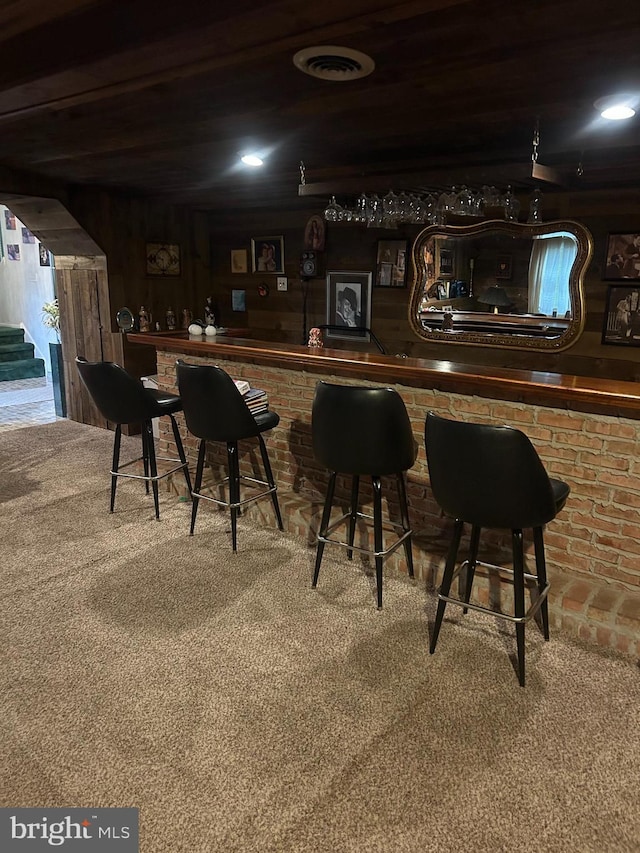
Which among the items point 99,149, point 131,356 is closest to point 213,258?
point 131,356

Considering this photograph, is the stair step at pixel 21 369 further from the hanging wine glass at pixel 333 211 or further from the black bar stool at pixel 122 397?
the hanging wine glass at pixel 333 211

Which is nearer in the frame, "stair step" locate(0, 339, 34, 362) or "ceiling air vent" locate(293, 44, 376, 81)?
"ceiling air vent" locate(293, 44, 376, 81)

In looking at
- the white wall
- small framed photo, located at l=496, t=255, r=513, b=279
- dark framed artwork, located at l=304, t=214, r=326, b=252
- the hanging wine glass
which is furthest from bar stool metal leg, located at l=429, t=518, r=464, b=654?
the white wall

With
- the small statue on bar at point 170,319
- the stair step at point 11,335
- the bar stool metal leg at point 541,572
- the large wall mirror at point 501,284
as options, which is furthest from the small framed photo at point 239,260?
the bar stool metal leg at point 541,572

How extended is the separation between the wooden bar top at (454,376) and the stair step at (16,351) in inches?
222

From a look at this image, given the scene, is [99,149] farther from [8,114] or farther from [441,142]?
[441,142]

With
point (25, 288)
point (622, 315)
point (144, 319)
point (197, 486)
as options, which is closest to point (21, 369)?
point (25, 288)

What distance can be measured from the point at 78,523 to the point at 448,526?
2198 millimetres

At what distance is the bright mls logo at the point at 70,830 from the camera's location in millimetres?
1647

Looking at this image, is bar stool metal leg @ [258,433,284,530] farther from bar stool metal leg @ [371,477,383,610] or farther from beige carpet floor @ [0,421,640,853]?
bar stool metal leg @ [371,477,383,610]

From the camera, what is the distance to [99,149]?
3535 mm

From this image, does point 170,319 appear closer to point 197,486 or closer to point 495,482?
point 197,486

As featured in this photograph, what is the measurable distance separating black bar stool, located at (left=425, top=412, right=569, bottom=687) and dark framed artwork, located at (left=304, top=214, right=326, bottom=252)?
3.55 m

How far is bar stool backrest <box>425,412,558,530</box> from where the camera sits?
2.09 m
